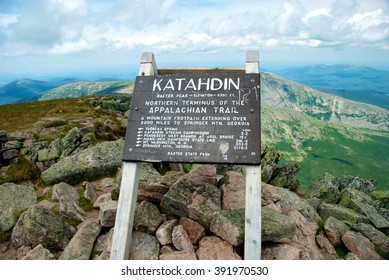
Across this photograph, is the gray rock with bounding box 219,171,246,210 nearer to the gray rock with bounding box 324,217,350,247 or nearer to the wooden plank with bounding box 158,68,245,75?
the gray rock with bounding box 324,217,350,247

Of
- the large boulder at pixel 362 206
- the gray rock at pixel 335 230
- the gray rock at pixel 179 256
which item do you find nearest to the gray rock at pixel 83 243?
the gray rock at pixel 179 256

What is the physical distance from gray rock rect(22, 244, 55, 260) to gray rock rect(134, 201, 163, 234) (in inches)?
102

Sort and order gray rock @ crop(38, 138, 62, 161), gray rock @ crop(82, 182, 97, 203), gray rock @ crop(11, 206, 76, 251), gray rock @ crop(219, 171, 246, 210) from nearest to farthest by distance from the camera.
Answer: gray rock @ crop(11, 206, 76, 251)
gray rock @ crop(219, 171, 246, 210)
gray rock @ crop(82, 182, 97, 203)
gray rock @ crop(38, 138, 62, 161)

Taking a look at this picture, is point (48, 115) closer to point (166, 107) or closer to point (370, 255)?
point (166, 107)

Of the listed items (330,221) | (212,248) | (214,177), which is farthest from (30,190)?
(330,221)

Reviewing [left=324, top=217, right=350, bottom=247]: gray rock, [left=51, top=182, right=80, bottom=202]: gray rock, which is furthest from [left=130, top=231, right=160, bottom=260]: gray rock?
[left=324, top=217, right=350, bottom=247]: gray rock

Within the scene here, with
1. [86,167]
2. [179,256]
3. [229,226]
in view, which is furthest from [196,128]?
[86,167]

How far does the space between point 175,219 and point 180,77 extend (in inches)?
178

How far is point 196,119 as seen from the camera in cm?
776

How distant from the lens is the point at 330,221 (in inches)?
411

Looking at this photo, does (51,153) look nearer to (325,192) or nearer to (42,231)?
(42,231)

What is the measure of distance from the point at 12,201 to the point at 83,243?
16.8 feet

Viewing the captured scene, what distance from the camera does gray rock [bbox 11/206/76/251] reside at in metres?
8.67
